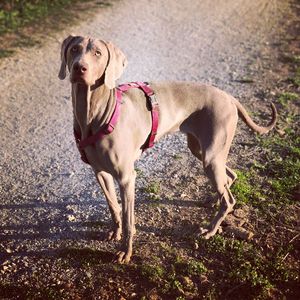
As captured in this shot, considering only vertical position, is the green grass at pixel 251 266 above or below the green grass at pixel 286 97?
below

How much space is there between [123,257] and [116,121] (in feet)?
3.68

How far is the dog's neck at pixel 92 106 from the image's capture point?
315cm

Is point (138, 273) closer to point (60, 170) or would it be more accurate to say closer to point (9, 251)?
point (9, 251)

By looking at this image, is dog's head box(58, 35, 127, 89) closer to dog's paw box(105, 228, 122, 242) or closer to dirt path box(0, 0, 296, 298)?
dog's paw box(105, 228, 122, 242)

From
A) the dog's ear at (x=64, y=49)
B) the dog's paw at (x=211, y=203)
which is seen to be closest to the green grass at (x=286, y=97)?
the dog's paw at (x=211, y=203)

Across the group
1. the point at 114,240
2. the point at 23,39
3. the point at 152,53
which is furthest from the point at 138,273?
the point at 23,39

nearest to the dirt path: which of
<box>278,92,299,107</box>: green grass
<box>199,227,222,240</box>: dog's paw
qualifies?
<box>199,227,222,240</box>: dog's paw

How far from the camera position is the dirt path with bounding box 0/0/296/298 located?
3.89 metres

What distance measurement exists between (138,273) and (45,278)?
73 cm

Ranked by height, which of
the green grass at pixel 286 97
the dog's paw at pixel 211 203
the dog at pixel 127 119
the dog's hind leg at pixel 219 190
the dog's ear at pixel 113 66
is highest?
the dog's ear at pixel 113 66

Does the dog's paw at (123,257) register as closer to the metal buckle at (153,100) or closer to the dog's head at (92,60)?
the metal buckle at (153,100)

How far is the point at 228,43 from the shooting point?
7.89m

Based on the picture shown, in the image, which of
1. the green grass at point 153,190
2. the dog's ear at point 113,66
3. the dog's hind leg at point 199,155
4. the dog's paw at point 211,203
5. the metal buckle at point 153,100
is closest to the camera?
the dog's ear at point 113,66

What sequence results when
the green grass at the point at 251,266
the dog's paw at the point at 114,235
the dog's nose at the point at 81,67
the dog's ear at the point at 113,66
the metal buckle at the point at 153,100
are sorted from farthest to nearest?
the dog's paw at the point at 114,235 < the metal buckle at the point at 153,100 < the green grass at the point at 251,266 < the dog's ear at the point at 113,66 < the dog's nose at the point at 81,67
